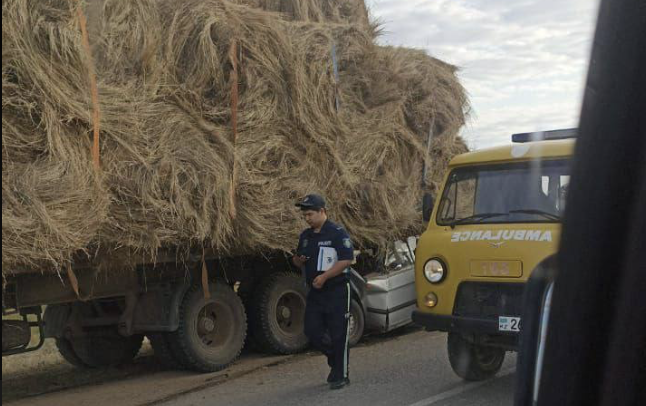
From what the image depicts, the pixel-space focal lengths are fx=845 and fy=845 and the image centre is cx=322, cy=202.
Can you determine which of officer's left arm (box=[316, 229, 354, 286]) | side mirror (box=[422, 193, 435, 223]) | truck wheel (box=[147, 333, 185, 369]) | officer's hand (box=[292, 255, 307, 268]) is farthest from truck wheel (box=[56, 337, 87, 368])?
side mirror (box=[422, 193, 435, 223])

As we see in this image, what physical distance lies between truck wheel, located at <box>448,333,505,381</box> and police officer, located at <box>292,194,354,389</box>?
3.00 ft

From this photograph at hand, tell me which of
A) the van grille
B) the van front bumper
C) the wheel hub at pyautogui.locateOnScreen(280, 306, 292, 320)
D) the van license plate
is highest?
the van grille

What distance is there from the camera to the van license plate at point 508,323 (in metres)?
6.36

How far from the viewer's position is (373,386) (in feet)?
24.0

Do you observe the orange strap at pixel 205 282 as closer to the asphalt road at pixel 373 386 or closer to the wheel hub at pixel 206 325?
the wheel hub at pixel 206 325

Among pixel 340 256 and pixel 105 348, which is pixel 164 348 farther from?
pixel 340 256

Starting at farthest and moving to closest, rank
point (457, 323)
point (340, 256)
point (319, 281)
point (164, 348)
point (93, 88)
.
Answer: point (164, 348) < point (340, 256) < point (319, 281) < point (457, 323) < point (93, 88)

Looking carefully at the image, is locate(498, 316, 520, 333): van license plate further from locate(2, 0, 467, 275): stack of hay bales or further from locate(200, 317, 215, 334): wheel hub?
locate(200, 317, 215, 334): wheel hub

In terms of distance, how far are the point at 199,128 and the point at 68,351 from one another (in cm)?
303

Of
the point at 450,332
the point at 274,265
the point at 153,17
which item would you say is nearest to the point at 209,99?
the point at 153,17

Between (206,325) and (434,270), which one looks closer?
(434,270)

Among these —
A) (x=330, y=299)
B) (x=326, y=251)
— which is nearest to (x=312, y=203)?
(x=326, y=251)

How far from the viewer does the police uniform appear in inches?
284

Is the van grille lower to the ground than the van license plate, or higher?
higher
